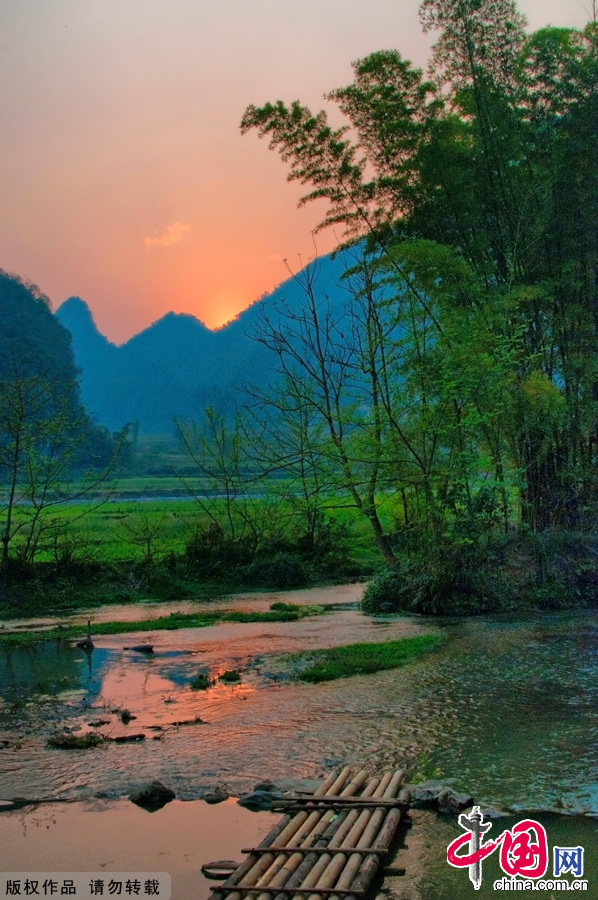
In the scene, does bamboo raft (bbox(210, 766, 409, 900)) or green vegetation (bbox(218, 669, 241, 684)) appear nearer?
bamboo raft (bbox(210, 766, 409, 900))

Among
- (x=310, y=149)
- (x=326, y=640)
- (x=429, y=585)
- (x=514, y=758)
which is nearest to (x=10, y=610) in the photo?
(x=326, y=640)

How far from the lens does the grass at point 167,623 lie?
9.31 metres

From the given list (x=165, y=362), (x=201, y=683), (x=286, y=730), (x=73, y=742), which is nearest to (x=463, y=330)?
(x=201, y=683)

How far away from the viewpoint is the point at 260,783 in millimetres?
4262

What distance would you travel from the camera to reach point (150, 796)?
164 inches

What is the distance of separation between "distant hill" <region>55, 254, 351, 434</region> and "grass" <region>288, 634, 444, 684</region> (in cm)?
7320

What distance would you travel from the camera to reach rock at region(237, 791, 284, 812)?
4066 mm

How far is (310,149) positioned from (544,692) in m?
8.17

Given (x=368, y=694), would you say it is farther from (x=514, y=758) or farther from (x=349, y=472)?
(x=349, y=472)

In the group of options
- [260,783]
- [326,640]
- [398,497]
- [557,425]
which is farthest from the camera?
[398,497]

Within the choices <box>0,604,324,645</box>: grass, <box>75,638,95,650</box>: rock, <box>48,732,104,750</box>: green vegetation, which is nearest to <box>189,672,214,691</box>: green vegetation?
Answer: <box>48,732,104,750</box>: green vegetation

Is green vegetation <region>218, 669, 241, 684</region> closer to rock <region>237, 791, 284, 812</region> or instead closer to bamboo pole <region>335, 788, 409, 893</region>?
rock <region>237, 791, 284, 812</region>

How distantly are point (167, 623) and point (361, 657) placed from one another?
3.32 meters

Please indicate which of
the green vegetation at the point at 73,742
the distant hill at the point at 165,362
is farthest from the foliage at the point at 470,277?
the distant hill at the point at 165,362
